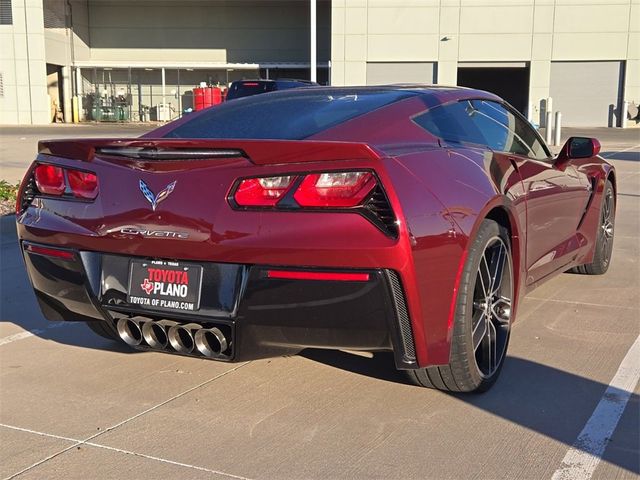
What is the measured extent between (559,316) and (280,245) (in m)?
2.84

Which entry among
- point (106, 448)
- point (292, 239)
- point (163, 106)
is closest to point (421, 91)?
point (292, 239)

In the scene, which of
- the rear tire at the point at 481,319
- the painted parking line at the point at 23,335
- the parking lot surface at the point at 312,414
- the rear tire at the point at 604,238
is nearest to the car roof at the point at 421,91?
the rear tire at the point at 481,319

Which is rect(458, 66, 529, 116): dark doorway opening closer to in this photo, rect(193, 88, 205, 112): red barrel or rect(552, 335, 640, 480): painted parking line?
rect(193, 88, 205, 112): red barrel

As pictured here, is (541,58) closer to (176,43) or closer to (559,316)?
(176,43)

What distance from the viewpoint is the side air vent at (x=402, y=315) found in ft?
9.90

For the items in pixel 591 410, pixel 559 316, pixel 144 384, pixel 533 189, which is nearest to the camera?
pixel 591 410

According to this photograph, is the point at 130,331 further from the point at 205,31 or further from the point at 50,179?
the point at 205,31

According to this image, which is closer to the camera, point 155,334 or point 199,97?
point 155,334

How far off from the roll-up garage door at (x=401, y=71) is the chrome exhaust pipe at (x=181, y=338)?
35408 millimetres

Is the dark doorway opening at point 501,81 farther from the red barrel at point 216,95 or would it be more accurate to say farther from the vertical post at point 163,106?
the vertical post at point 163,106

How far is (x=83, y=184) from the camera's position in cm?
352

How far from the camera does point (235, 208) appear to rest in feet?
10.3

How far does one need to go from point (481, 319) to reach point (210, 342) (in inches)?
54.8

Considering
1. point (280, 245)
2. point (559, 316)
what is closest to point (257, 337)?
point (280, 245)
